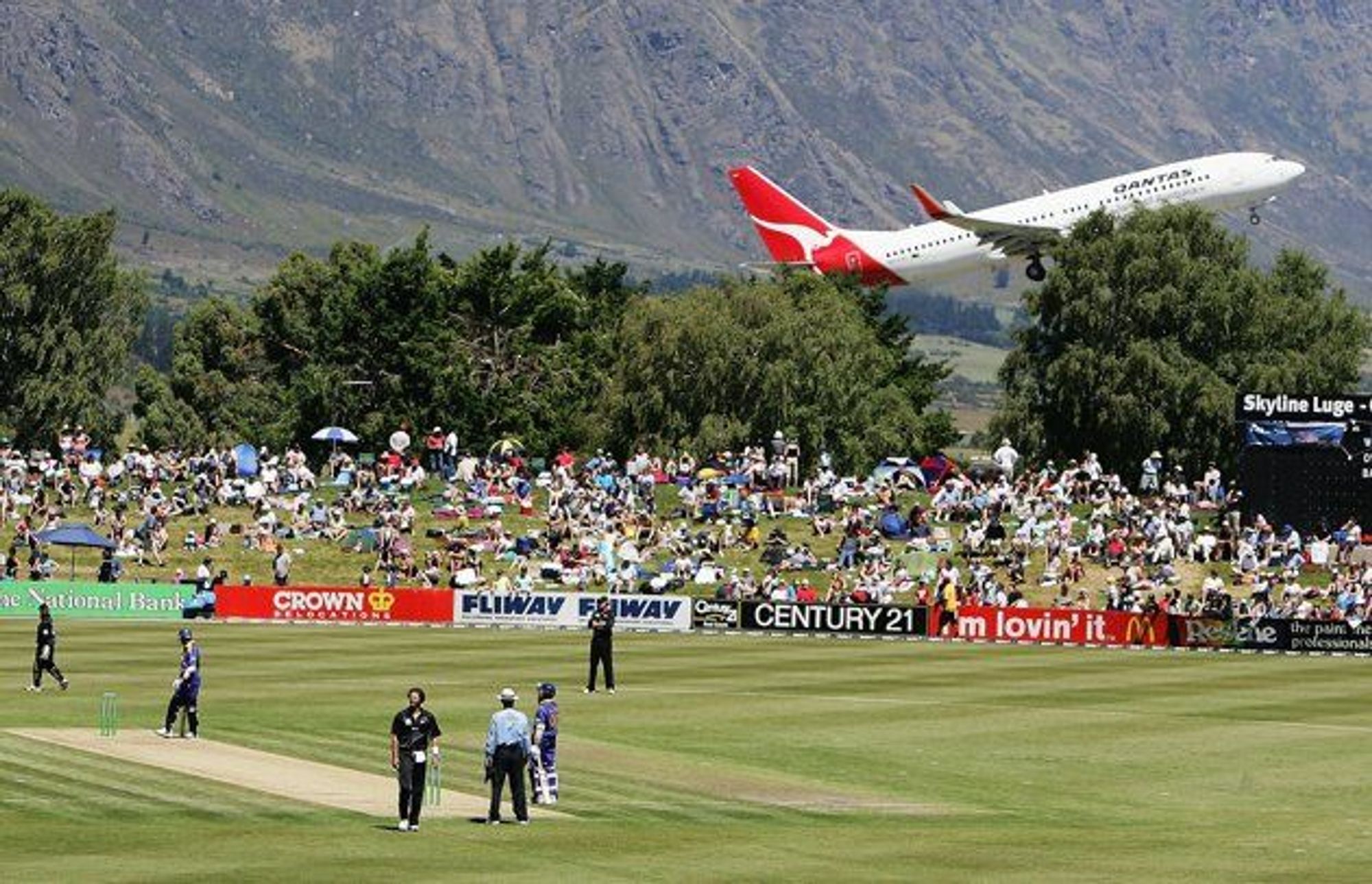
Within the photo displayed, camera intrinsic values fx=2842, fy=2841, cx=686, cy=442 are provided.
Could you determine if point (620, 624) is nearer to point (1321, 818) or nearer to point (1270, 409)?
point (1270, 409)

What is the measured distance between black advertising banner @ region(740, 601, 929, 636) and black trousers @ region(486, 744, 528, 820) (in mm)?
41767

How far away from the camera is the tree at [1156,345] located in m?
112

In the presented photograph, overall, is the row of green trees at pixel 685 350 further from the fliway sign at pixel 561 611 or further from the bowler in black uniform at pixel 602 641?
the bowler in black uniform at pixel 602 641

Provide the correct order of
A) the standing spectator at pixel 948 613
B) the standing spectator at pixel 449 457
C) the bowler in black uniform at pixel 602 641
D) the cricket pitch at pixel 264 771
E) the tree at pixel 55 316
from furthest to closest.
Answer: the tree at pixel 55 316, the standing spectator at pixel 449 457, the standing spectator at pixel 948 613, the bowler in black uniform at pixel 602 641, the cricket pitch at pixel 264 771

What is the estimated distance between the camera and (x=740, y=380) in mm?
116750

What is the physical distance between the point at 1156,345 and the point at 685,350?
1930 cm

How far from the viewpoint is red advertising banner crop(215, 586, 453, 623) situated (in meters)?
79.6

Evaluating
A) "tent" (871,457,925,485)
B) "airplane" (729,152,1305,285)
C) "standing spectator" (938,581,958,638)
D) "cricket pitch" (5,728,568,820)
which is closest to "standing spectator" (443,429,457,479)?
"tent" (871,457,925,485)

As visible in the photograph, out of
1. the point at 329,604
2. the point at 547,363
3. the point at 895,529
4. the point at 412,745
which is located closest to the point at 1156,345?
the point at 895,529

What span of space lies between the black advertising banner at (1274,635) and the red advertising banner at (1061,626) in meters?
0.70

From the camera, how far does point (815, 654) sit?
68750 millimetres

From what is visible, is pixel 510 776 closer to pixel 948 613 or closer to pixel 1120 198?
pixel 948 613

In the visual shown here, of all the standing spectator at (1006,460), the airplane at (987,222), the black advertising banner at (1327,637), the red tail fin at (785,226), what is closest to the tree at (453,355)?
the red tail fin at (785,226)

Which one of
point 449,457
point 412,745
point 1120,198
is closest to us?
point 412,745
